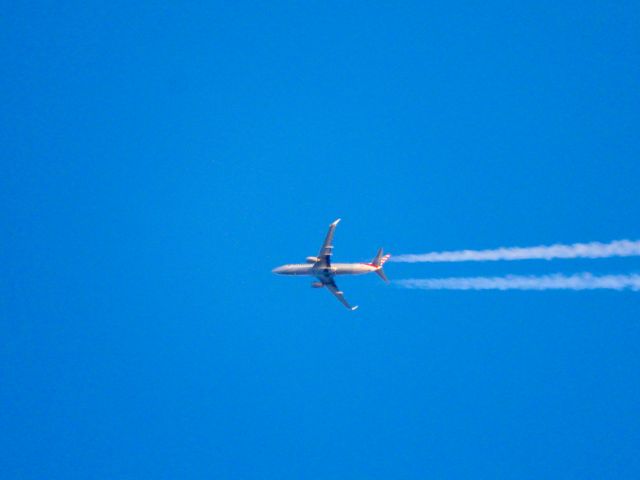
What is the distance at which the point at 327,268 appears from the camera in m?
51.2

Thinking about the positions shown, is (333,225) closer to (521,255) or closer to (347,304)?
(347,304)

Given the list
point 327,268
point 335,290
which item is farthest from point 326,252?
point 335,290

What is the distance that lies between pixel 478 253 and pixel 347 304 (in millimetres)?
15252

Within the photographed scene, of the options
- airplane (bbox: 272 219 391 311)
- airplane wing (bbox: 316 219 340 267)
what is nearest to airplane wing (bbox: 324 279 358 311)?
airplane (bbox: 272 219 391 311)

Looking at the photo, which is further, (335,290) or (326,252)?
(335,290)

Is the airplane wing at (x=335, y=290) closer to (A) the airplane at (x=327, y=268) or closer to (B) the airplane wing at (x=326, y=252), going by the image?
(A) the airplane at (x=327, y=268)

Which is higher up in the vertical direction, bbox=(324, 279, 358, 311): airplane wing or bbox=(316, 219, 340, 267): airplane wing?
bbox=(316, 219, 340, 267): airplane wing

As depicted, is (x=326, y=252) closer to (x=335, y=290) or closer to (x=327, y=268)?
(x=327, y=268)

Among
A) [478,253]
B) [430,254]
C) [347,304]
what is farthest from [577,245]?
[347,304]

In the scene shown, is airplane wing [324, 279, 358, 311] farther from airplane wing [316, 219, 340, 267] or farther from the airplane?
airplane wing [316, 219, 340, 267]

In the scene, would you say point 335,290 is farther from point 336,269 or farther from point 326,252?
point 326,252

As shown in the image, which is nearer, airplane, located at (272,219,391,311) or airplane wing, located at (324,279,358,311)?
airplane, located at (272,219,391,311)

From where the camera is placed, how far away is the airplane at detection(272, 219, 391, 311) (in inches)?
2013

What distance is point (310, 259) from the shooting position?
51.9 metres
